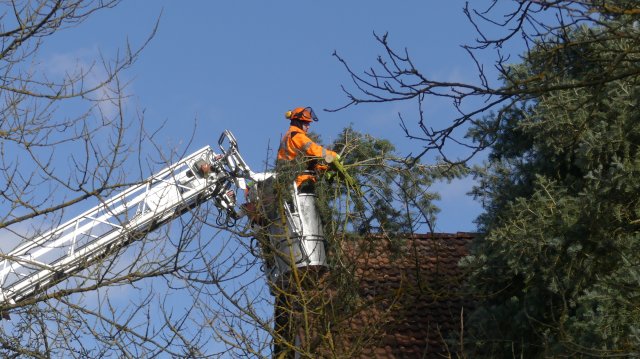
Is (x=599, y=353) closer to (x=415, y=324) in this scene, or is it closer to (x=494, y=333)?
(x=494, y=333)

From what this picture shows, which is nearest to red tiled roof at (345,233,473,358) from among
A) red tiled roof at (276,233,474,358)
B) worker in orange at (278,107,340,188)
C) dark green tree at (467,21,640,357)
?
red tiled roof at (276,233,474,358)

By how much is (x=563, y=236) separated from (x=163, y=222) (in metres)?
4.05

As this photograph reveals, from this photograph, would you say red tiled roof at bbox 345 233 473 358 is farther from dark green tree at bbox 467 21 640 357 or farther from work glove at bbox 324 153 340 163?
work glove at bbox 324 153 340 163

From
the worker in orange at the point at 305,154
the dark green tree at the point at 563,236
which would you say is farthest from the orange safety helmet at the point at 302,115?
the dark green tree at the point at 563,236

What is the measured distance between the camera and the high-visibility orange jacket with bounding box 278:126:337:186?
39.6ft

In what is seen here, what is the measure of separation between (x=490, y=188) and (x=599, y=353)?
5.15 m

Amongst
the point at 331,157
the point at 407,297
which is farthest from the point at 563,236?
the point at 331,157

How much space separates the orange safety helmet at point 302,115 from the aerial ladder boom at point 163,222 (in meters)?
0.78

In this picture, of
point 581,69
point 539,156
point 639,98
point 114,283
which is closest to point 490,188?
point 539,156

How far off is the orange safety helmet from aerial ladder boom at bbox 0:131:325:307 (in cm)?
78

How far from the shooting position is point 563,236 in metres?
9.85

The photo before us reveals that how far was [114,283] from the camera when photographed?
28.2ft

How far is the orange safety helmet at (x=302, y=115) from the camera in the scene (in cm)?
1288

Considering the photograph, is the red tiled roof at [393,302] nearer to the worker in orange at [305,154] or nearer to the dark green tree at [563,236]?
the dark green tree at [563,236]
